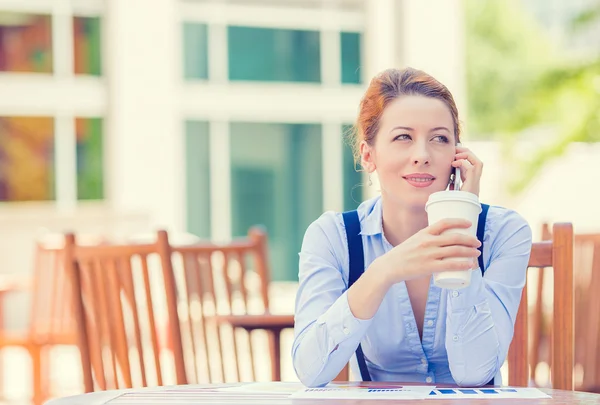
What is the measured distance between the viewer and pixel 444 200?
132cm

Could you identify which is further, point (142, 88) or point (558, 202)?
point (142, 88)

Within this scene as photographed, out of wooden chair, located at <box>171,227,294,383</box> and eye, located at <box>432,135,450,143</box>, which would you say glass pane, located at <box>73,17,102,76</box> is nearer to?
wooden chair, located at <box>171,227,294,383</box>

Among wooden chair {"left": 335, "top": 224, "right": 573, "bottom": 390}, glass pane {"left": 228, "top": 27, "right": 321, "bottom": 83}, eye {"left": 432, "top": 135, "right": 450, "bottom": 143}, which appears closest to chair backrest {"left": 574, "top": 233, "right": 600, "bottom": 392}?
wooden chair {"left": 335, "top": 224, "right": 573, "bottom": 390}

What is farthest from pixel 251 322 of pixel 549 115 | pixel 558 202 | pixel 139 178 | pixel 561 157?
pixel 549 115

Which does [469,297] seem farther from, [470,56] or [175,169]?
[470,56]

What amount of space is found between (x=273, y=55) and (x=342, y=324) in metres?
9.31

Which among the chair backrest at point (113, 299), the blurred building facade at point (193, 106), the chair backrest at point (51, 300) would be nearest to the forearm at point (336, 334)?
the chair backrest at point (113, 299)

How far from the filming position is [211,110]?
1034 centimetres

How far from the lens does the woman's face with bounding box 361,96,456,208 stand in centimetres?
173

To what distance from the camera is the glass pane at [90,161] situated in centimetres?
989

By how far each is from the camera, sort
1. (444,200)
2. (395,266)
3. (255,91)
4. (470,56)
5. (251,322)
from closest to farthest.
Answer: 1. (444,200)
2. (395,266)
3. (251,322)
4. (255,91)
5. (470,56)

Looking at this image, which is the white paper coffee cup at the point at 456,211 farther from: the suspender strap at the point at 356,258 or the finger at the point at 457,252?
the suspender strap at the point at 356,258

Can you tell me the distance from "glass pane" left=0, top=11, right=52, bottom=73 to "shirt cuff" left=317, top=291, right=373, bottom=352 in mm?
8726

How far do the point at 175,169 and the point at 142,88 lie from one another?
36.8 inches
